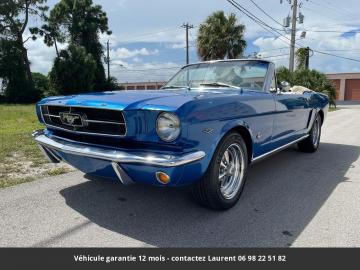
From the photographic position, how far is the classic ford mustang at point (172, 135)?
2.77 m

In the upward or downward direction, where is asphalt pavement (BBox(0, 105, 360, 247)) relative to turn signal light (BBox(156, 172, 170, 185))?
downward

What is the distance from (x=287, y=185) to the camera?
4.36 metres

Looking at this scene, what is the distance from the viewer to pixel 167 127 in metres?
2.78

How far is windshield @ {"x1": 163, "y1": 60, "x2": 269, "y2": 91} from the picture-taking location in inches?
168

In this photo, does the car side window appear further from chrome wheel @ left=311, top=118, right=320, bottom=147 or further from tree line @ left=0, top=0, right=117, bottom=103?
tree line @ left=0, top=0, right=117, bottom=103

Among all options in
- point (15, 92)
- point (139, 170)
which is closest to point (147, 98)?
point (139, 170)

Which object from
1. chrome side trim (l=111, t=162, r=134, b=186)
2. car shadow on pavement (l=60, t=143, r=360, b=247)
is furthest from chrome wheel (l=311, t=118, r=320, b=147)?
chrome side trim (l=111, t=162, r=134, b=186)

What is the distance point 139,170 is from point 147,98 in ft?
2.18

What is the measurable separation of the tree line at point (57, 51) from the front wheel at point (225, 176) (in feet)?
84.5

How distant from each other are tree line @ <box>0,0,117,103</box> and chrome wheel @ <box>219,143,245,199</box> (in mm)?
25763

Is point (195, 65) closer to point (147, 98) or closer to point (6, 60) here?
point (147, 98)

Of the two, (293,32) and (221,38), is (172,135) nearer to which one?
(221,38)

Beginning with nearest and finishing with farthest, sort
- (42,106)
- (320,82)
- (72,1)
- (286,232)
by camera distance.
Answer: (286,232)
(42,106)
(320,82)
(72,1)

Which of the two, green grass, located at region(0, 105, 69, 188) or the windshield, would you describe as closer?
the windshield
